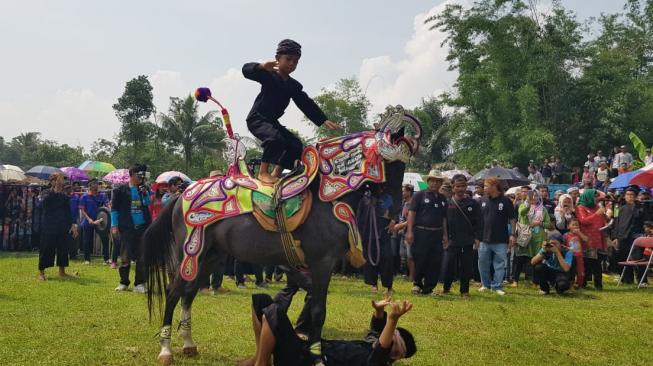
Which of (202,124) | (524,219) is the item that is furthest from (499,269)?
(202,124)

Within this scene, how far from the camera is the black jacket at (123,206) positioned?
10.8m

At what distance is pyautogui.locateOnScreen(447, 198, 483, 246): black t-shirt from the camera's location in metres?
11.3

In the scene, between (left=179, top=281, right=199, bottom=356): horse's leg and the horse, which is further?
(left=179, top=281, right=199, bottom=356): horse's leg

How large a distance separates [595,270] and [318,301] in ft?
30.8

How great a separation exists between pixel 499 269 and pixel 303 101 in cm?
686

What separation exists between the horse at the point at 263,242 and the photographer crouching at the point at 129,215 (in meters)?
3.96

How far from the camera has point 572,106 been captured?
111ft

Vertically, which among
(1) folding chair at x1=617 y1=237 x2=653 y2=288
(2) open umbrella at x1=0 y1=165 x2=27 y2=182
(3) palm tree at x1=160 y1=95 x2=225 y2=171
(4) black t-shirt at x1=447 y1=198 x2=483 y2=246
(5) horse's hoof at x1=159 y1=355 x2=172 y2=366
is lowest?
(5) horse's hoof at x1=159 y1=355 x2=172 y2=366

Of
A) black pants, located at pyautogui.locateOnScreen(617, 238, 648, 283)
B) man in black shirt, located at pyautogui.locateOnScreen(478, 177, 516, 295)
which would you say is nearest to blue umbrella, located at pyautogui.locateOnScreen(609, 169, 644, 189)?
black pants, located at pyautogui.locateOnScreen(617, 238, 648, 283)

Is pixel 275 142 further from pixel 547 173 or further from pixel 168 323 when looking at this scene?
pixel 547 173

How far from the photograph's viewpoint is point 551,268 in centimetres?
1159

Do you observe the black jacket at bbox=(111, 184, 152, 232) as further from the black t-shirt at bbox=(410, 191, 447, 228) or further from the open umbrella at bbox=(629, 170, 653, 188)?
the open umbrella at bbox=(629, 170, 653, 188)

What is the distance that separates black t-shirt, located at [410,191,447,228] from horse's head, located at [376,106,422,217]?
5.23 metres

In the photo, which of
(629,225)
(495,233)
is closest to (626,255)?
(629,225)
